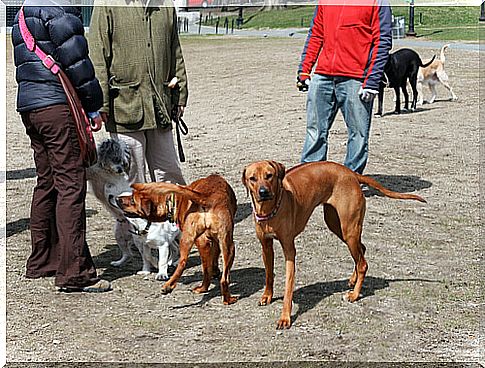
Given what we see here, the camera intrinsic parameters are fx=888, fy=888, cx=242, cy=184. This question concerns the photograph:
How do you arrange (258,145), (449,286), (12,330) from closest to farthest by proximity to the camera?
(12,330)
(449,286)
(258,145)

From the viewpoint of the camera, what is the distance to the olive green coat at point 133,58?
21.5 ft

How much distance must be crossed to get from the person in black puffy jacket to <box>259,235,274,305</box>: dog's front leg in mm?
1199

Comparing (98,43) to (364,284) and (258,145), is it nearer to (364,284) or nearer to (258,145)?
(364,284)

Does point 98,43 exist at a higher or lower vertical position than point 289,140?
higher

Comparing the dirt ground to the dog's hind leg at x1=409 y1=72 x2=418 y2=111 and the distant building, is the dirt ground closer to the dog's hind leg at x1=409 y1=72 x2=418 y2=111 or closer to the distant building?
the distant building

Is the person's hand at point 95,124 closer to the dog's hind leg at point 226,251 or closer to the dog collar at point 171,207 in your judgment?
the dog collar at point 171,207

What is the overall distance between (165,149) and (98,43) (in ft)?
3.40

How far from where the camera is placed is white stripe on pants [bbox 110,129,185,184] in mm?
6797

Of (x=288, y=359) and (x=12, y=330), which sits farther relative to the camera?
(x=12, y=330)

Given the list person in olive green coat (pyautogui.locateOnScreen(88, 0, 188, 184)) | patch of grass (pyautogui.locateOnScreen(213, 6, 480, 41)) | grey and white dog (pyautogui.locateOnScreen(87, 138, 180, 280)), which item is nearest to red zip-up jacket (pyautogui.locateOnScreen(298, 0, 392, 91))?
person in olive green coat (pyautogui.locateOnScreen(88, 0, 188, 184))

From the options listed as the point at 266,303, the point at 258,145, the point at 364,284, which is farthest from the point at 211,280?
the point at 258,145

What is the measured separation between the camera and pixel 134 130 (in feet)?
22.2

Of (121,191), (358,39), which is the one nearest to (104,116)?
(121,191)

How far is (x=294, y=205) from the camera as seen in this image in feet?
18.8
